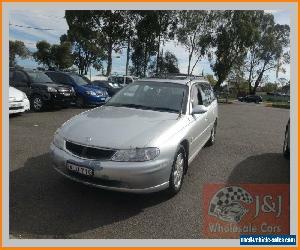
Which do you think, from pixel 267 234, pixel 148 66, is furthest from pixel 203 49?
pixel 267 234

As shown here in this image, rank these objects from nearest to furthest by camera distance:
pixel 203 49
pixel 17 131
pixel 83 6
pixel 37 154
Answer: pixel 83 6, pixel 37 154, pixel 17 131, pixel 203 49

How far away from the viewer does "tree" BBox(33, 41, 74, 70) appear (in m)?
47.0

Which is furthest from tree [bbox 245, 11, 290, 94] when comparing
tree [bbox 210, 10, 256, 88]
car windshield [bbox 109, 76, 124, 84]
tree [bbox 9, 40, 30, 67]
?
tree [bbox 9, 40, 30, 67]

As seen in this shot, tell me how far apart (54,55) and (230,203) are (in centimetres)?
4781

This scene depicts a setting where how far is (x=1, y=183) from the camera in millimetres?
4203

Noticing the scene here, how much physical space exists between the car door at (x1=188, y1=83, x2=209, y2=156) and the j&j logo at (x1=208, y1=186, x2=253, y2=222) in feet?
2.84

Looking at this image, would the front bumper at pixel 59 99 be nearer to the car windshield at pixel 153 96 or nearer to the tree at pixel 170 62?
the car windshield at pixel 153 96

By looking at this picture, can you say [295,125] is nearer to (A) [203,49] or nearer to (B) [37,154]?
(B) [37,154]

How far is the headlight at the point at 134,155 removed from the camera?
3828mm

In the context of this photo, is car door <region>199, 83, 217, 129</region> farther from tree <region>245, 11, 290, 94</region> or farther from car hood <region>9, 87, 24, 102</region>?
tree <region>245, 11, 290, 94</region>

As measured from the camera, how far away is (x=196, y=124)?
5.36m

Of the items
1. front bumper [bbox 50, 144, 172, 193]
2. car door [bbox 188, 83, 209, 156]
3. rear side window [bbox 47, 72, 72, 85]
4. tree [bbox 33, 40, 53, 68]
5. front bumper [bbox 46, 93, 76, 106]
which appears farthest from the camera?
tree [bbox 33, 40, 53, 68]

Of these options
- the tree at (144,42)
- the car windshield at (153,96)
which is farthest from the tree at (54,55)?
the car windshield at (153,96)

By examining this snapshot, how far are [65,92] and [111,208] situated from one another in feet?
32.1
